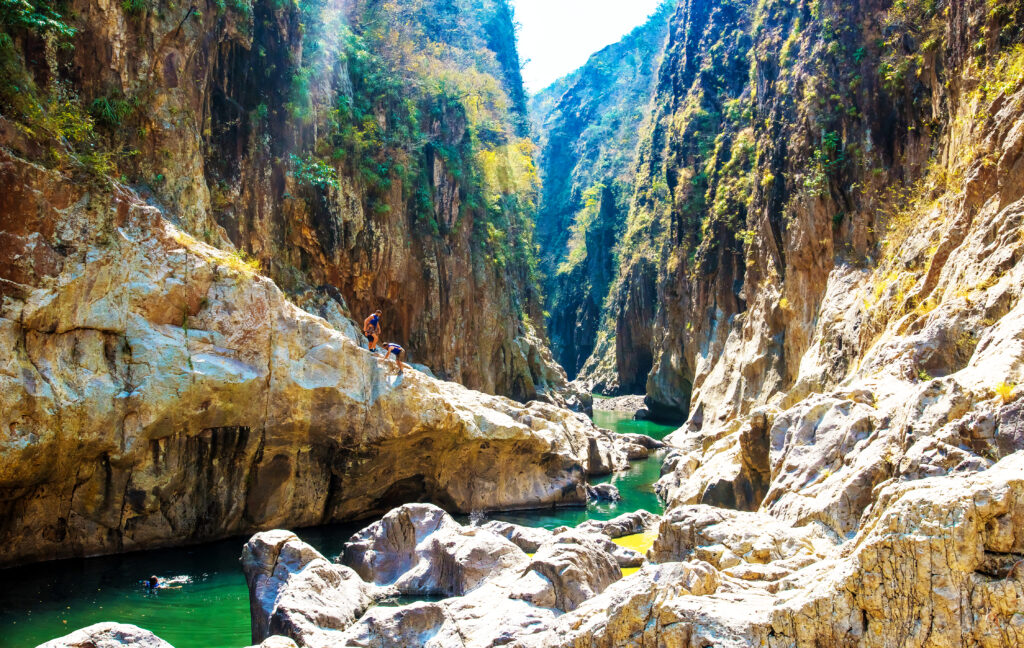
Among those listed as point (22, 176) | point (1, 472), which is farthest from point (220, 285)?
point (1, 472)

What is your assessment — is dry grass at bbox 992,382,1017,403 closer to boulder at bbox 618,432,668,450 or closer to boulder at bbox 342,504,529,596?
boulder at bbox 342,504,529,596

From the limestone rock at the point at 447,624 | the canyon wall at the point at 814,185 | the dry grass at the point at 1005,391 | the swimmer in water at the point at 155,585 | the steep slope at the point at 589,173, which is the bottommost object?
the limestone rock at the point at 447,624

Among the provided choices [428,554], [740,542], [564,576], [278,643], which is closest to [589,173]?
[428,554]

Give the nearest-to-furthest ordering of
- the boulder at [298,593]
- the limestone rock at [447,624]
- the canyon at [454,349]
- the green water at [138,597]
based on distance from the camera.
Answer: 1. the canyon at [454,349]
2. the limestone rock at [447,624]
3. the boulder at [298,593]
4. the green water at [138,597]

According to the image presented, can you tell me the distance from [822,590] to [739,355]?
26.2 m

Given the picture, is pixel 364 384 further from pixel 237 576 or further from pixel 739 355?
pixel 739 355

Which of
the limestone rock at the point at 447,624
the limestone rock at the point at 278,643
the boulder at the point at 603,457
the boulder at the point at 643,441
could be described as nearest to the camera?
the limestone rock at the point at 278,643

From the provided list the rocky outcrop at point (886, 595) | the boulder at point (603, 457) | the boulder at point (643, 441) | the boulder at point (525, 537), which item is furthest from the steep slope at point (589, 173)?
the rocky outcrop at point (886, 595)

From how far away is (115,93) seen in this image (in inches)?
631

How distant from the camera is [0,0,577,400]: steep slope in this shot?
605 inches

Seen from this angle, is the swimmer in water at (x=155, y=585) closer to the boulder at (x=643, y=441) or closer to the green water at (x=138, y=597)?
the green water at (x=138, y=597)

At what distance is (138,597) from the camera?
11.6 m

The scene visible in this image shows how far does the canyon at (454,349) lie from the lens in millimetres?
8102

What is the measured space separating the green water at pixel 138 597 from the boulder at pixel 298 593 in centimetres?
69
